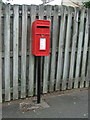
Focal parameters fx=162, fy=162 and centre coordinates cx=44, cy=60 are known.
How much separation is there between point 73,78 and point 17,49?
1788mm

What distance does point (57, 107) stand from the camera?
11.8 ft

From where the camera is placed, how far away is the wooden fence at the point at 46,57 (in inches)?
142

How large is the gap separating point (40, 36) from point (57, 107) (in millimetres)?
1594

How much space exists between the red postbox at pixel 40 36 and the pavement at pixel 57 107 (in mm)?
1208

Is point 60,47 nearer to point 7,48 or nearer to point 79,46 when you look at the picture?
point 79,46

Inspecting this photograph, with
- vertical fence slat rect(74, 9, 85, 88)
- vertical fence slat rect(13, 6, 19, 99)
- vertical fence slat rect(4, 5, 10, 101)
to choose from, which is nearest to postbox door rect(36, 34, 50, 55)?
vertical fence slat rect(13, 6, 19, 99)

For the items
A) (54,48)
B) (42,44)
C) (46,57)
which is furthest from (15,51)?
(54,48)

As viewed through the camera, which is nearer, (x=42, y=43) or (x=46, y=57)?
(x=42, y=43)

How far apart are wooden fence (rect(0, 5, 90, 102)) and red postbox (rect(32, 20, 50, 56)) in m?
0.37

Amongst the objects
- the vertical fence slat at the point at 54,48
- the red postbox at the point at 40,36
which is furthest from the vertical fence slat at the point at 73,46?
the red postbox at the point at 40,36

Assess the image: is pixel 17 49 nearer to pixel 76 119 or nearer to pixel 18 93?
pixel 18 93

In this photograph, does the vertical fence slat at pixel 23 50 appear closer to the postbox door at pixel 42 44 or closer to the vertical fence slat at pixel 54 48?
the postbox door at pixel 42 44

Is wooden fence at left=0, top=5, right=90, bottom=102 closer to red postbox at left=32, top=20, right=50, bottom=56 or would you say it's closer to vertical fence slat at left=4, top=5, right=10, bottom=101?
vertical fence slat at left=4, top=5, right=10, bottom=101

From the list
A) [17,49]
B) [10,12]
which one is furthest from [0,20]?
[17,49]
